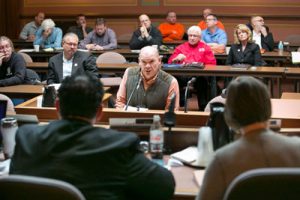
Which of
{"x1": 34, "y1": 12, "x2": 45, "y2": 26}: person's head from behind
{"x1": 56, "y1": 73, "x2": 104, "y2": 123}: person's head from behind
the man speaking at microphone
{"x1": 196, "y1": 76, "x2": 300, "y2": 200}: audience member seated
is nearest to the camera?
{"x1": 196, "y1": 76, "x2": 300, "y2": 200}: audience member seated

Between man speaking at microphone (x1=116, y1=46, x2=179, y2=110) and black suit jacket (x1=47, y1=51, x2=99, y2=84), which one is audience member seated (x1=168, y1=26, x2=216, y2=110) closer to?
black suit jacket (x1=47, y1=51, x2=99, y2=84)

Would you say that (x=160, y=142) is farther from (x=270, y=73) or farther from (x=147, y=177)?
(x=270, y=73)

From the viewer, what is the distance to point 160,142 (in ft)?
8.75

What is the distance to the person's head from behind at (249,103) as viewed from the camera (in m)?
2.04

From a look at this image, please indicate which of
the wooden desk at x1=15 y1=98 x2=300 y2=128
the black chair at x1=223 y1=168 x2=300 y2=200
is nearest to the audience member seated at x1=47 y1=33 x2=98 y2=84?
the wooden desk at x1=15 y1=98 x2=300 y2=128

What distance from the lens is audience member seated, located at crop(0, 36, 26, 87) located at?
5.40 m

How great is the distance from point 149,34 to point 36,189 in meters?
6.90

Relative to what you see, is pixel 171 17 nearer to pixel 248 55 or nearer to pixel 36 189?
pixel 248 55

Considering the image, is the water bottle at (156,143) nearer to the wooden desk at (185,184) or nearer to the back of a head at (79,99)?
the wooden desk at (185,184)

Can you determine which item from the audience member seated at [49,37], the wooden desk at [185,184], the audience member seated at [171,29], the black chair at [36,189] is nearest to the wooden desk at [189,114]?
the wooden desk at [185,184]

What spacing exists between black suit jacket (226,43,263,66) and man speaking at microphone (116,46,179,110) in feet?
9.37

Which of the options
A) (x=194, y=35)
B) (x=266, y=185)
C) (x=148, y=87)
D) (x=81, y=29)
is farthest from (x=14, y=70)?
(x=81, y=29)

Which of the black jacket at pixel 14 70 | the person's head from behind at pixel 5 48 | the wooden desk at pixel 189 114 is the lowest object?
the wooden desk at pixel 189 114

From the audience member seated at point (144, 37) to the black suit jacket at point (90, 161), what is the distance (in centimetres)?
627
